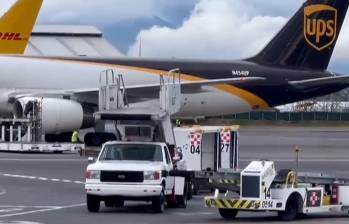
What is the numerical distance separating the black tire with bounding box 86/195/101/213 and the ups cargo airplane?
71.8 ft

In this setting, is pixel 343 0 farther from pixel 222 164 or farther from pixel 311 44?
pixel 222 164

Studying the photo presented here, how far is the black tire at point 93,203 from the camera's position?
21750 millimetres

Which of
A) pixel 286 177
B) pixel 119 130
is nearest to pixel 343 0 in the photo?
pixel 119 130

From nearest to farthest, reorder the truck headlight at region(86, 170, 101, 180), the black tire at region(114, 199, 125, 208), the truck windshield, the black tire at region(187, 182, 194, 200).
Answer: the truck headlight at region(86, 170, 101, 180) < the black tire at region(114, 199, 125, 208) < the truck windshield < the black tire at region(187, 182, 194, 200)

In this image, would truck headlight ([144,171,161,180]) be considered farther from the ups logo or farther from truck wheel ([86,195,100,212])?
the ups logo

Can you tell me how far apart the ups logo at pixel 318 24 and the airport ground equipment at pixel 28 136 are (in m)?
15.2

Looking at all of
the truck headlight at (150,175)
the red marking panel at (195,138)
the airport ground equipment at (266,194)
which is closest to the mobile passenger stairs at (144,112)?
the red marking panel at (195,138)

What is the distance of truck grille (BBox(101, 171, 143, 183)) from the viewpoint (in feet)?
70.6

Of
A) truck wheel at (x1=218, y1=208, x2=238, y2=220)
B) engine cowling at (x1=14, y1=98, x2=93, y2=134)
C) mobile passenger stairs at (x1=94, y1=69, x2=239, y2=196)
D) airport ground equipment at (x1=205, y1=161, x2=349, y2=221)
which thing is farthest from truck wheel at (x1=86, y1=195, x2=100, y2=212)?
engine cowling at (x1=14, y1=98, x2=93, y2=134)

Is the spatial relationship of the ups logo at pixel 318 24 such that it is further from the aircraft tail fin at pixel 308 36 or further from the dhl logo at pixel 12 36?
the dhl logo at pixel 12 36

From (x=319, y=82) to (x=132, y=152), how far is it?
95.2 feet

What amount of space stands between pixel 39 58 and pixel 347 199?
91.1 feet

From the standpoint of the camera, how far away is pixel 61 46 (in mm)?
98562

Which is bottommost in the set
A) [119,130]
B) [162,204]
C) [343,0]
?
[162,204]
